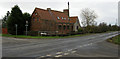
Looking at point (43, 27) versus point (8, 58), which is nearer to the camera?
point (8, 58)

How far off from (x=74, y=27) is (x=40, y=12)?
17.7 meters

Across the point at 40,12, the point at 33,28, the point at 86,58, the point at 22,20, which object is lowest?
the point at 86,58

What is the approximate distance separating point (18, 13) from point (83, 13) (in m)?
25.3

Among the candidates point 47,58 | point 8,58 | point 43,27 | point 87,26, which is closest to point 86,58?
point 47,58

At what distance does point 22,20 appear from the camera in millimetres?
32156

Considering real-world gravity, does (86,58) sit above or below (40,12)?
below

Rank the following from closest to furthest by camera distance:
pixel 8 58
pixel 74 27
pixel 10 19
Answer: pixel 8 58 < pixel 10 19 < pixel 74 27

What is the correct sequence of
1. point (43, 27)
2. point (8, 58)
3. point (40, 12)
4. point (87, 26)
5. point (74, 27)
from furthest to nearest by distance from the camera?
point (74, 27), point (87, 26), point (40, 12), point (43, 27), point (8, 58)

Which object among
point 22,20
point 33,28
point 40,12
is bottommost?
point 33,28

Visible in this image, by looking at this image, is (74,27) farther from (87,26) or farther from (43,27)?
(43,27)

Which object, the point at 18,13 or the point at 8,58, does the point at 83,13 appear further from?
the point at 8,58

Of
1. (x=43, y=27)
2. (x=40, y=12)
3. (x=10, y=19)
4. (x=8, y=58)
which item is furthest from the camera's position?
(x=40, y=12)

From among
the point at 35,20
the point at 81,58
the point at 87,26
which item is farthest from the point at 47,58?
the point at 87,26

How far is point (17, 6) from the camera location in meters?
32.2
